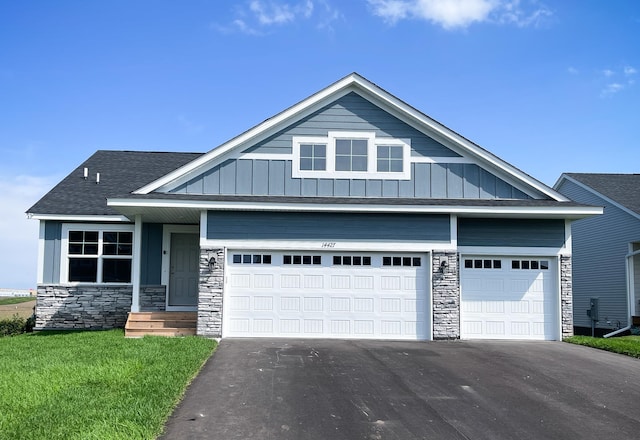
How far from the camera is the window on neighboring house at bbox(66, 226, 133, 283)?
53.5 ft

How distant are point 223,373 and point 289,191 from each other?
5850 mm

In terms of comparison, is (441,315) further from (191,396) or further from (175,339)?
(191,396)

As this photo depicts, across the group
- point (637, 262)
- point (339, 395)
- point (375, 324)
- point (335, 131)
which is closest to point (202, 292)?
point (375, 324)

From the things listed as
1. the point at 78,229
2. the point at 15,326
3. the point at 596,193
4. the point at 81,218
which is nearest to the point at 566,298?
the point at 596,193

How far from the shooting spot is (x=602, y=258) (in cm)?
2194

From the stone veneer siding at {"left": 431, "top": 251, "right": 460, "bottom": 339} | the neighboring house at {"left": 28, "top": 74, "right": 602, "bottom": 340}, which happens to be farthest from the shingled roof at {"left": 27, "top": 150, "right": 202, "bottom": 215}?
the stone veneer siding at {"left": 431, "top": 251, "right": 460, "bottom": 339}

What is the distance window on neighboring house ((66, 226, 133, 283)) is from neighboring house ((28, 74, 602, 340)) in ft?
5.35

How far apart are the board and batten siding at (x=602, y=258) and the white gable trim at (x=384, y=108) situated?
A: 26.6ft

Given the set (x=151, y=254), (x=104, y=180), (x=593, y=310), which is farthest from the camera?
(x=593, y=310)

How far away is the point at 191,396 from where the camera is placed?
7730 millimetres

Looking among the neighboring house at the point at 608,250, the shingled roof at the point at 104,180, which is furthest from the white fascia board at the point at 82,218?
the neighboring house at the point at 608,250

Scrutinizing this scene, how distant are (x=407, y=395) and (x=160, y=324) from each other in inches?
308

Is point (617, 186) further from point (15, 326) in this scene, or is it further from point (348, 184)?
point (15, 326)

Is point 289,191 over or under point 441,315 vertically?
over
